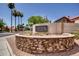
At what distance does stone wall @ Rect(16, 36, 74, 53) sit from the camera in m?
3.71

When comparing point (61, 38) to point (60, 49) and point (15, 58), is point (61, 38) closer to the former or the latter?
point (60, 49)

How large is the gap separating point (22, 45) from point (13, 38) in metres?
0.22

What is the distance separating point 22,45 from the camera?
12.5ft

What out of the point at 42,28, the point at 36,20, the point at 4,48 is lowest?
the point at 4,48

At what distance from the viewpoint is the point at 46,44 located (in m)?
3.71

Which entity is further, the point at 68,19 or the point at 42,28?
the point at 42,28

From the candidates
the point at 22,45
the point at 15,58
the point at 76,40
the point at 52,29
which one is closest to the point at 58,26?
the point at 52,29

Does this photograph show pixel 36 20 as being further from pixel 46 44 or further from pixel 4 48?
pixel 4 48

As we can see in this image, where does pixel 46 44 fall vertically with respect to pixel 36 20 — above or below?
below

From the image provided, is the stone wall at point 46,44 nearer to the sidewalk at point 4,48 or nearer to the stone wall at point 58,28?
the stone wall at point 58,28

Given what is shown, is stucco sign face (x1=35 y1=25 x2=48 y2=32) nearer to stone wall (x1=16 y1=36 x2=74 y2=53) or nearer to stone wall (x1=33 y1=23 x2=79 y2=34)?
stone wall (x1=33 y1=23 x2=79 y2=34)

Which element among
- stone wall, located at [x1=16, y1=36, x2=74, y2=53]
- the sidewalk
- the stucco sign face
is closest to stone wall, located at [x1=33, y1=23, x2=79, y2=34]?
the stucco sign face

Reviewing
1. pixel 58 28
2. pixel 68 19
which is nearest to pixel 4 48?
pixel 58 28

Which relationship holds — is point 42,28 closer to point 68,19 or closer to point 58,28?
point 58,28
